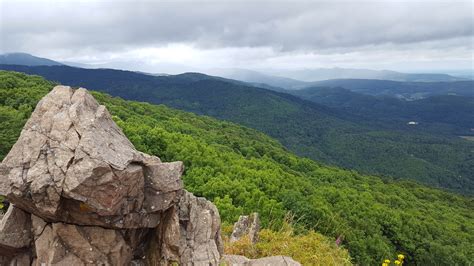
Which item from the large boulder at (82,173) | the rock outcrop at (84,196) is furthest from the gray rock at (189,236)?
the large boulder at (82,173)

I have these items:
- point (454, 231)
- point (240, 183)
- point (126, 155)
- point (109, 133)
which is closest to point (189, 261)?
point (126, 155)

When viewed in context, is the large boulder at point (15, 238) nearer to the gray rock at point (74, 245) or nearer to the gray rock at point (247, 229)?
the gray rock at point (74, 245)

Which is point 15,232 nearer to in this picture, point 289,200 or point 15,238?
point 15,238

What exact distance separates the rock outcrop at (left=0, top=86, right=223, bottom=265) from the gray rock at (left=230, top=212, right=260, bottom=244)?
12.8 ft

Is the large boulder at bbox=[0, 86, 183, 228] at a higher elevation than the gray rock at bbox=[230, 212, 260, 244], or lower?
higher

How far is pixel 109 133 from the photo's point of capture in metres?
9.91

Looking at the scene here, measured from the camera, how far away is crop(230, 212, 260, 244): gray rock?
48.0ft

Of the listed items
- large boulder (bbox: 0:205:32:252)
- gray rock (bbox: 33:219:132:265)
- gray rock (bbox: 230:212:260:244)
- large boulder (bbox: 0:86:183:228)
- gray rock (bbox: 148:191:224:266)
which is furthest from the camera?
gray rock (bbox: 230:212:260:244)

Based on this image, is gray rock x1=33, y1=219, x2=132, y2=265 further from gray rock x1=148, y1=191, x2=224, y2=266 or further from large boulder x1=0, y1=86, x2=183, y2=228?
gray rock x1=148, y1=191, x2=224, y2=266

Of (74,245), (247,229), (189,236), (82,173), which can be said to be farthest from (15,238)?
(247,229)

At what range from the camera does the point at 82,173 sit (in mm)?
8492

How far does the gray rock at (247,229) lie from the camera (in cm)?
1462

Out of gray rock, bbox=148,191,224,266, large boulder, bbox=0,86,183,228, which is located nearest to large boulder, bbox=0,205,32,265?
large boulder, bbox=0,86,183,228

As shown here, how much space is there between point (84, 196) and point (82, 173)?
0.55 meters
